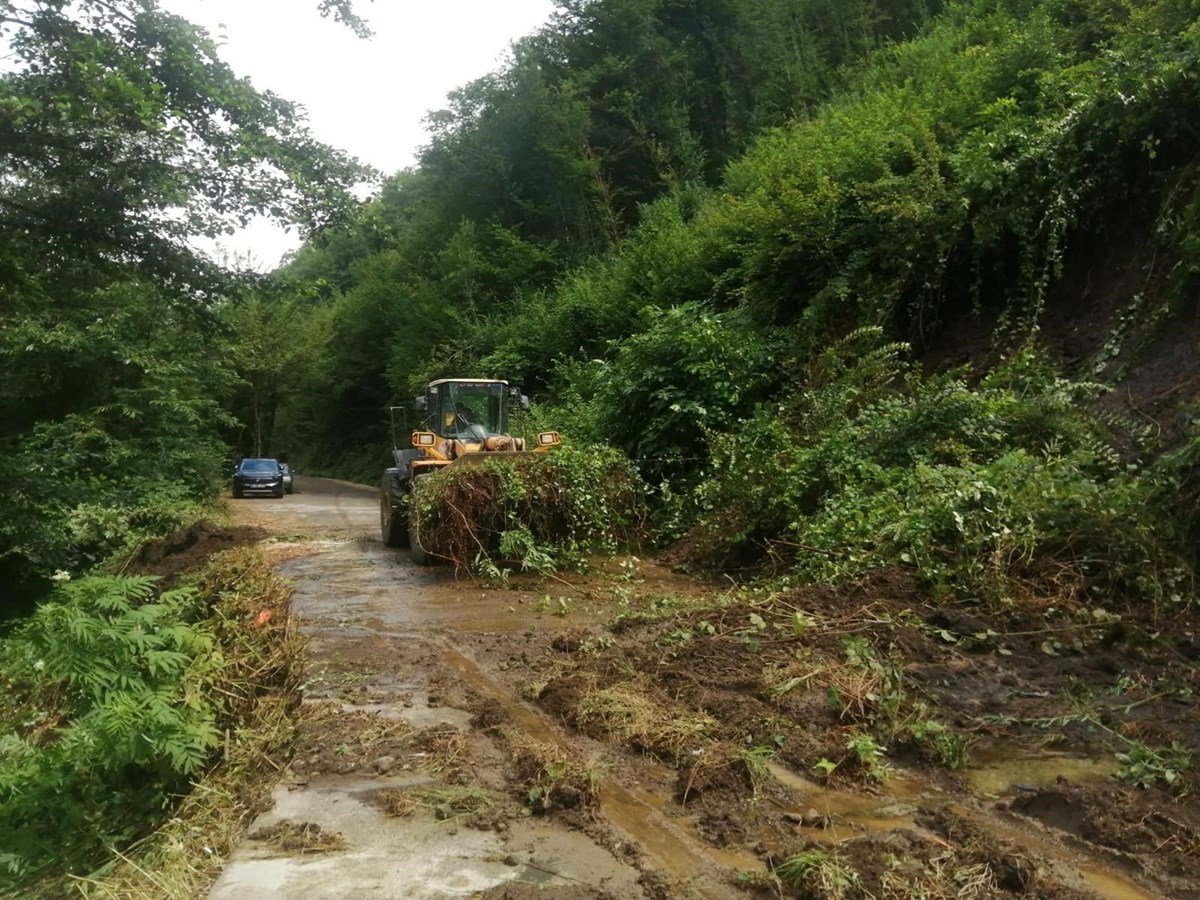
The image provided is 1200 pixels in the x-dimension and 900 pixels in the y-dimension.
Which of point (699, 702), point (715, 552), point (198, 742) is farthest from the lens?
point (715, 552)

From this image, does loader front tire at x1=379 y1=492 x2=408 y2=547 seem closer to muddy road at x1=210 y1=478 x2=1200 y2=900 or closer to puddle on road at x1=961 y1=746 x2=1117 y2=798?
muddy road at x1=210 y1=478 x2=1200 y2=900

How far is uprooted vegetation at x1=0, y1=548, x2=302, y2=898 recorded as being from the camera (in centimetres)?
470

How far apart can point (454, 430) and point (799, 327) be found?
5356mm

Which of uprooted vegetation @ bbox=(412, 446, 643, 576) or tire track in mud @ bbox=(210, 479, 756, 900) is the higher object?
uprooted vegetation @ bbox=(412, 446, 643, 576)

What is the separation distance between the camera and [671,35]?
125 feet

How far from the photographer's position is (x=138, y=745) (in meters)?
5.35

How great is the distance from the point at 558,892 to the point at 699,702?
2.36 meters

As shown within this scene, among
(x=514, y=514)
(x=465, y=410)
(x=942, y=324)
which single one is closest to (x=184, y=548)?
(x=465, y=410)

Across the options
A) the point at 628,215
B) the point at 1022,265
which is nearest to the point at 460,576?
the point at 1022,265

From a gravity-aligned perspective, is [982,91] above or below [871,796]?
above

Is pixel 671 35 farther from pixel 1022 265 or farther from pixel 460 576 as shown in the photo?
pixel 460 576

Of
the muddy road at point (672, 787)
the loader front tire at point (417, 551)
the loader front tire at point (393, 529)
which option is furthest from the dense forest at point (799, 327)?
the loader front tire at point (393, 529)

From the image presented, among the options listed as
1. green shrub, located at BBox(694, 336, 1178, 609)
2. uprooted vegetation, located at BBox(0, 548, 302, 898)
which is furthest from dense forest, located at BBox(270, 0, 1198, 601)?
uprooted vegetation, located at BBox(0, 548, 302, 898)

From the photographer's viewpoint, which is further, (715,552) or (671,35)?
(671,35)
